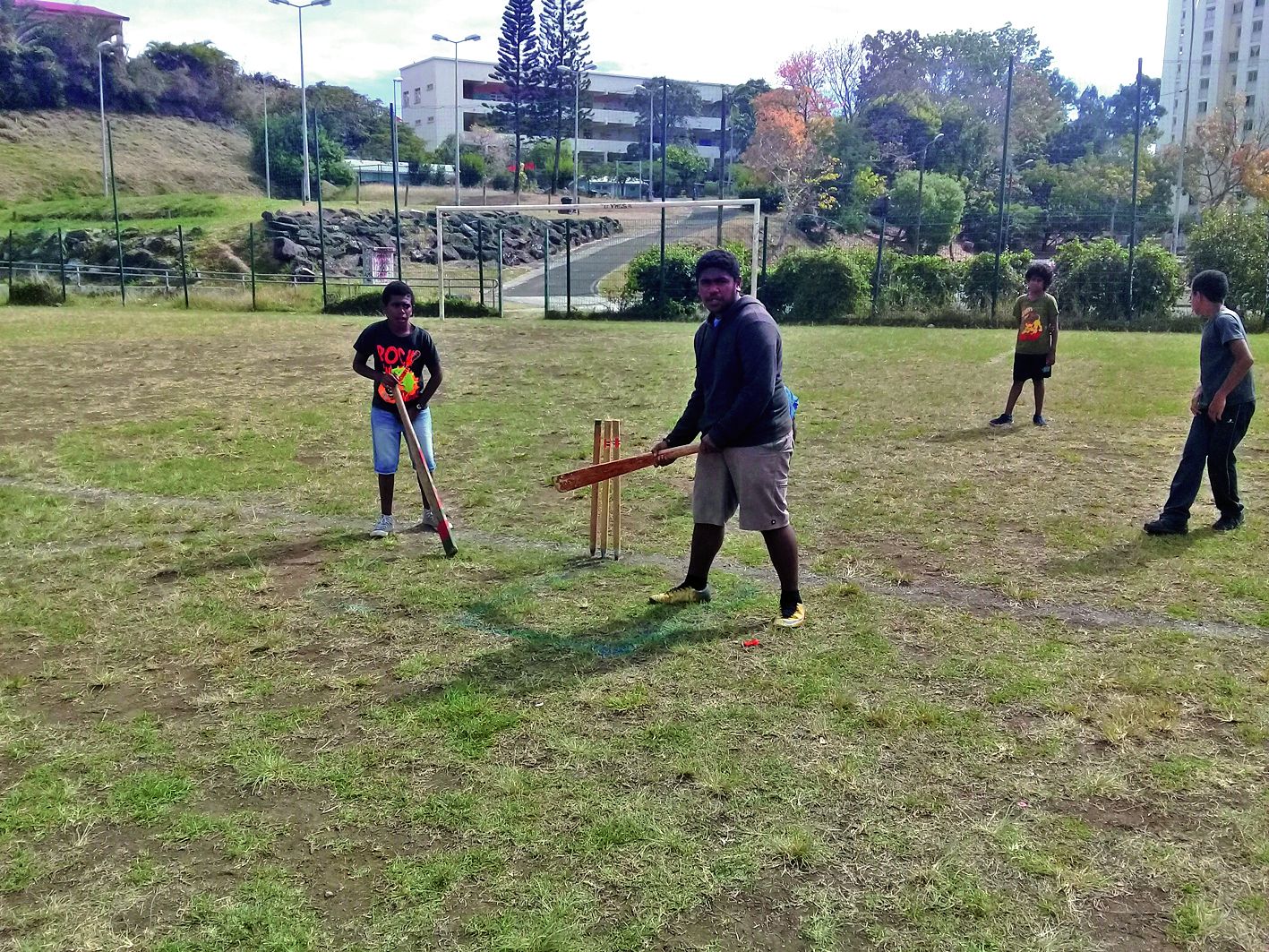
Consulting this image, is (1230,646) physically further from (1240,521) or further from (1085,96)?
(1085,96)

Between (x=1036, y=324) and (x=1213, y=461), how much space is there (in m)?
4.24

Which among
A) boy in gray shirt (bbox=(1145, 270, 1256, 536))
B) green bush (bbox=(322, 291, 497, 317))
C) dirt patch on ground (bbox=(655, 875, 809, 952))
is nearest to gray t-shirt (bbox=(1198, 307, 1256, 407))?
boy in gray shirt (bbox=(1145, 270, 1256, 536))

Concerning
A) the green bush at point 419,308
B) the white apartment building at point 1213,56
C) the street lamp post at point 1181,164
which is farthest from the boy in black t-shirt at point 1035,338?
the white apartment building at point 1213,56

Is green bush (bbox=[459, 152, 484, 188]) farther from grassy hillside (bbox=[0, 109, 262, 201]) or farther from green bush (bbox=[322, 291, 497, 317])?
green bush (bbox=[322, 291, 497, 317])

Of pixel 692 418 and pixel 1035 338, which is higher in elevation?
pixel 1035 338

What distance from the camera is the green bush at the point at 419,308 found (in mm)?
26578

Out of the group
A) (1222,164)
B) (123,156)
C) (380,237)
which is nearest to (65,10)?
(123,156)

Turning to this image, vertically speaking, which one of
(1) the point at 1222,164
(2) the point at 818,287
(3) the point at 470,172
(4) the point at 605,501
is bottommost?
(4) the point at 605,501

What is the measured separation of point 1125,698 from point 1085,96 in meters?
96.2

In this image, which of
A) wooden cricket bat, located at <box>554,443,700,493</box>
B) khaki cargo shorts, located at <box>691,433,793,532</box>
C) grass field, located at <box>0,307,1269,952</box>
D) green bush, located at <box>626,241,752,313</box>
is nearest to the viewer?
grass field, located at <box>0,307,1269,952</box>

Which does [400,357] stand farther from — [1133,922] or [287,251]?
[287,251]

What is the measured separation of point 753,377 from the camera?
16.1ft

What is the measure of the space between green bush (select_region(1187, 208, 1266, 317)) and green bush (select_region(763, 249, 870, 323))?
758 cm

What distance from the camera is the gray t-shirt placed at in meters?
6.62
